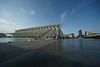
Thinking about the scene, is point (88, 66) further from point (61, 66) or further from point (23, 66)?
point (23, 66)

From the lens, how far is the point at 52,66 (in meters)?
1.86

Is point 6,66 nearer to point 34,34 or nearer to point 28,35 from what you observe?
point 34,34

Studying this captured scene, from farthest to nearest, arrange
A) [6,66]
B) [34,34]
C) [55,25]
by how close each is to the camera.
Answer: [55,25] → [34,34] → [6,66]

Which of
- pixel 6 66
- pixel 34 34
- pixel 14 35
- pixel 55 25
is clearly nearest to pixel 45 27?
pixel 55 25

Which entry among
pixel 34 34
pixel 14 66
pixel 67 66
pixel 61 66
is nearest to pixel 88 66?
pixel 67 66

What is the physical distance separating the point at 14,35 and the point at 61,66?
191ft

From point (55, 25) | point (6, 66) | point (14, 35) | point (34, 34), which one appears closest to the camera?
point (6, 66)

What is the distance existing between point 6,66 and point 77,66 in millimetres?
3394

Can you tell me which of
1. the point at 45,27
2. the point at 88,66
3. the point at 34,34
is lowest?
the point at 88,66

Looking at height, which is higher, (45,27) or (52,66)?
(45,27)

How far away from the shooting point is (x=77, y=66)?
74.0 inches

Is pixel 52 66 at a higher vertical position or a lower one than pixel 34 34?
lower

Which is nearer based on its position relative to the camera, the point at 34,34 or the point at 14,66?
the point at 14,66

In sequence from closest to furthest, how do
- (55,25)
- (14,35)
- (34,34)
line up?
(34,34) → (55,25) → (14,35)
